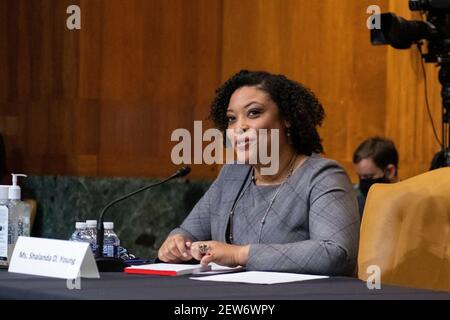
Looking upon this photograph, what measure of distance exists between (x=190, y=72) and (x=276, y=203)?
8.48ft

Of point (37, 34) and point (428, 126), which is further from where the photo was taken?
point (37, 34)

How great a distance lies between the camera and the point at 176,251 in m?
2.97

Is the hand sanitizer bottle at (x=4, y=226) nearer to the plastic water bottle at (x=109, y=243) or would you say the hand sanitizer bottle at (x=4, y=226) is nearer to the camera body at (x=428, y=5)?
the plastic water bottle at (x=109, y=243)

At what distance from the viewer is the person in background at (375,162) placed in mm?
4953

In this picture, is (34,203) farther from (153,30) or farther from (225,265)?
(225,265)

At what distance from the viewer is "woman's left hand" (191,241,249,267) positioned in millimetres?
2703

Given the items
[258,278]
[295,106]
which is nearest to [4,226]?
[258,278]

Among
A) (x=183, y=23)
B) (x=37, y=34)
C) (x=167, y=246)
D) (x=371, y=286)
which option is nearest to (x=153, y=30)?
(x=183, y=23)

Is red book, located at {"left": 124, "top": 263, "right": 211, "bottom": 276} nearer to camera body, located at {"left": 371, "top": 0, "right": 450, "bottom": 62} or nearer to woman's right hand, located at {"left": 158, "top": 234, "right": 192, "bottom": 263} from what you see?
woman's right hand, located at {"left": 158, "top": 234, "right": 192, "bottom": 263}

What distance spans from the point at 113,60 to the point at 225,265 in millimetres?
3027

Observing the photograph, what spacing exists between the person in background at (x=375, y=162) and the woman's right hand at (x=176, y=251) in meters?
2.07

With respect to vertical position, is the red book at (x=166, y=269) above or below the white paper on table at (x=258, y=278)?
below

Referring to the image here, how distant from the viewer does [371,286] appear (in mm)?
2242

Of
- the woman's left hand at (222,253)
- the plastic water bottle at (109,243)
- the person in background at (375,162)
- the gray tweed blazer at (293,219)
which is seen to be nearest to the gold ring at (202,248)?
the woman's left hand at (222,253)
